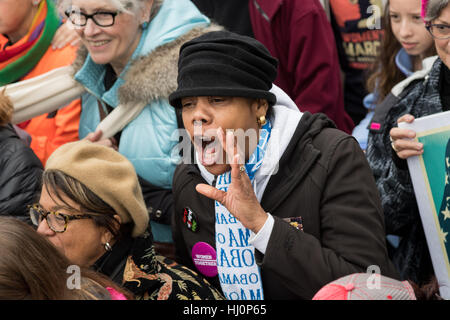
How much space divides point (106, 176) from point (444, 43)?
4.96 feet

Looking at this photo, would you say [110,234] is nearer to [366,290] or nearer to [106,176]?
[106,176]

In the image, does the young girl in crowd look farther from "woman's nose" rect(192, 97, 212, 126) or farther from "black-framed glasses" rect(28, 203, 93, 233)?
"black-framed glasses" rect(28, 203, 93, 233)

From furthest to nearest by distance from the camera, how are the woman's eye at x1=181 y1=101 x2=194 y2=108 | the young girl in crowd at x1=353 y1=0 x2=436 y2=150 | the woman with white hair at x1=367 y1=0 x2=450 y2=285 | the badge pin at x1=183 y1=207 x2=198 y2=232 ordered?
the young girl in crowd at x1=353 y1=0 x2=436 y2=150 < the woman with white hair at x1=367 y1=0 x2=450 y2=285 < the badge pin at x1=183 y1=207 x2=198 y2=232 < the woman's eye at x1=181 y1=101 x2=194 y2=108

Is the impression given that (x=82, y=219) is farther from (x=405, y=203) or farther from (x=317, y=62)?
(x=317, y=62)

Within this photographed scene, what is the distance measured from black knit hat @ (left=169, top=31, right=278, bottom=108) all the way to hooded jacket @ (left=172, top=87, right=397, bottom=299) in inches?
9.9

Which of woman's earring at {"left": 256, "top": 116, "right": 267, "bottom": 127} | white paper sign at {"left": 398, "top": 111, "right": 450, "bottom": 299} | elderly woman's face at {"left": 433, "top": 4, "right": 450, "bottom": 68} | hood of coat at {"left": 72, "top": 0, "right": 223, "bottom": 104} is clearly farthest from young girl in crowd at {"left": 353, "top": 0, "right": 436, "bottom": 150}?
woman's earring at {"left": 256, "top": 116, "right": 267, "bottom": 127}

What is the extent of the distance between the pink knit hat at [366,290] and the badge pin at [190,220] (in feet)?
3.07

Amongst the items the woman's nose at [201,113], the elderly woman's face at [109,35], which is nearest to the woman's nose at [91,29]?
the elderly woman's face at [109,35]

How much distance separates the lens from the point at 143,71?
345 cm

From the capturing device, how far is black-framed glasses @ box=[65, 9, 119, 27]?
345 cm

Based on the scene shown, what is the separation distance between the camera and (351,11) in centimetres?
432

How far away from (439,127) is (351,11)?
75.1 inches

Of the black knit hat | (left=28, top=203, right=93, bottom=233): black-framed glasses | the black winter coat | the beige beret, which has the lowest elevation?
the black winter coat

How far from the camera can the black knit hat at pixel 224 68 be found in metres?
2.29
